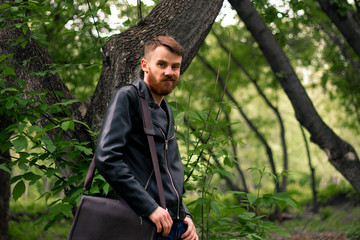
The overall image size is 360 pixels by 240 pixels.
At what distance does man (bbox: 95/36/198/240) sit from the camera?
195 cm

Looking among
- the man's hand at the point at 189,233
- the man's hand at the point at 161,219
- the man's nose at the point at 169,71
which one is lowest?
the man's hand at the point at 189,233

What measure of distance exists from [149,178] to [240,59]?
44.0 ft

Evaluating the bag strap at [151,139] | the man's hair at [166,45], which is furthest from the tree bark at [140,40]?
the bag strap at [151,139]

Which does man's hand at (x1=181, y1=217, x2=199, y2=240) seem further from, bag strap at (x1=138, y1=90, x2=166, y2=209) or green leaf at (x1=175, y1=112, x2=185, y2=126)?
green leaf at (x1=175, y1=112, x2=185, y2=126)

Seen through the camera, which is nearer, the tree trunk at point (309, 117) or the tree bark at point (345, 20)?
the tree trunk at point (309, 117)

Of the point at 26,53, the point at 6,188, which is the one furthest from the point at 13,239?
the point at 26,53

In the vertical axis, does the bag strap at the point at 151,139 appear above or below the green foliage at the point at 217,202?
above

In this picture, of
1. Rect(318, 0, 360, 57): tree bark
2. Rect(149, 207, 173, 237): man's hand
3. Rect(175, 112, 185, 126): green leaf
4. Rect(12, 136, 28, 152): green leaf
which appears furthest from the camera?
Rect(318, 0, 360, 57): tree bark

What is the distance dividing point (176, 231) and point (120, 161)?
1.84 ft

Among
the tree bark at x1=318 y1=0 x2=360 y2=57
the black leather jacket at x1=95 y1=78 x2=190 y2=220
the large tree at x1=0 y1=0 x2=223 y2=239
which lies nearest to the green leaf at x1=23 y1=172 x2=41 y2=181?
the large tree at x1=0 y1=0 x2=223 y2=239

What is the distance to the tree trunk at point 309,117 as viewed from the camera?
20.4ft

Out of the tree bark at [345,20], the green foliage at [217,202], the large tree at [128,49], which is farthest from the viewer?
the tree bark at [345,20]

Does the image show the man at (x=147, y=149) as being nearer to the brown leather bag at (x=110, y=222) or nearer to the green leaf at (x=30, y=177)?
the brown leather bag at (x=110, y=222)

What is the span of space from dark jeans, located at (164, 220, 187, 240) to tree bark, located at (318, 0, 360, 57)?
6.17 m
